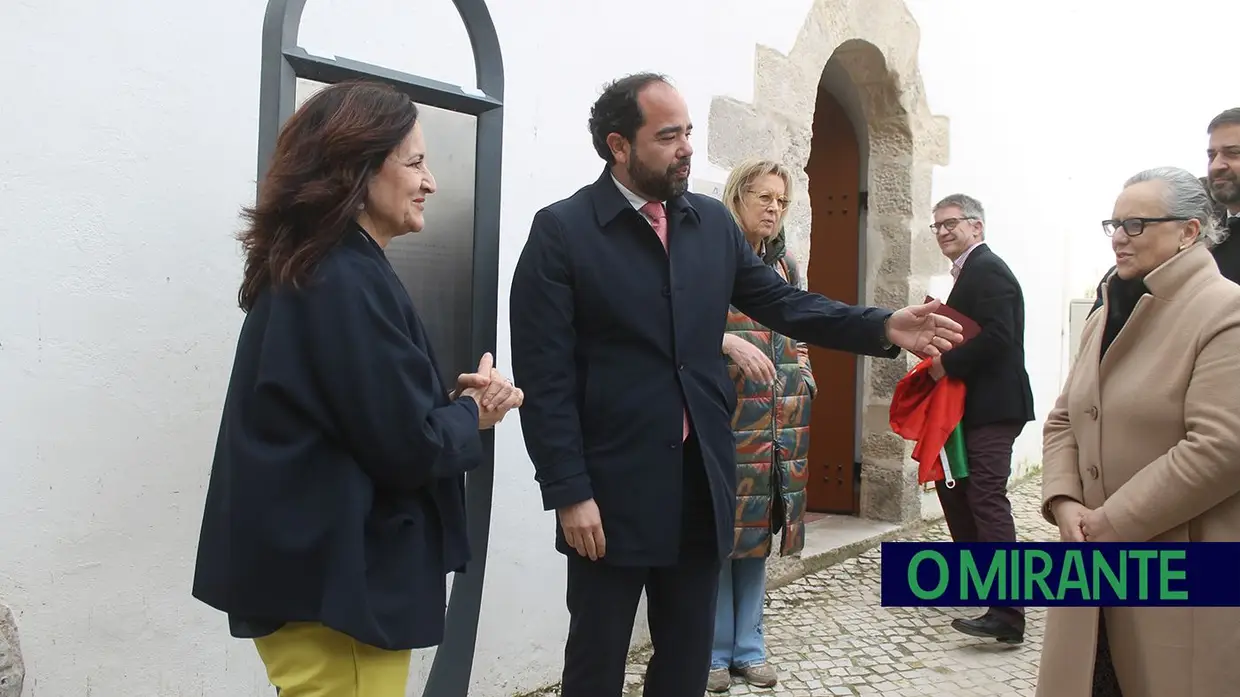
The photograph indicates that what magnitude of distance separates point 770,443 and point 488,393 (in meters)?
1.63

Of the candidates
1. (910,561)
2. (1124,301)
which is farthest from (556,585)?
(1124,301)

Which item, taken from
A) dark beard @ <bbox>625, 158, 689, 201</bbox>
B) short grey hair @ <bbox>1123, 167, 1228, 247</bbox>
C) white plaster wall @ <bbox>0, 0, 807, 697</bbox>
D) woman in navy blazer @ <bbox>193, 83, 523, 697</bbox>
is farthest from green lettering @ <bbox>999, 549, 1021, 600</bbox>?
white plaster wall @ <bbox>0, 0, 807, 697</bbox>

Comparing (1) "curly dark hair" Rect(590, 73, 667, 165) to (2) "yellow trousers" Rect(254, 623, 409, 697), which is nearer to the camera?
(2) "yellow trousers" Rect(254, 623, 409, 697)

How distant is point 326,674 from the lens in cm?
143

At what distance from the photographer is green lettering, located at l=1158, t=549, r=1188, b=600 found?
1.96 m

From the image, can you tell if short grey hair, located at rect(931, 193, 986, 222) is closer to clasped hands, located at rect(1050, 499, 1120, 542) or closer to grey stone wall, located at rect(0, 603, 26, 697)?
clasped hands, located at rect(1050, 499, 1120, 542)

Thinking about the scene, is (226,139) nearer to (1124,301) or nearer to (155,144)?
(155,144)

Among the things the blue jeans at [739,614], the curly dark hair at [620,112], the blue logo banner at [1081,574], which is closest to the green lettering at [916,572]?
the blue logo banner at [1081,574]

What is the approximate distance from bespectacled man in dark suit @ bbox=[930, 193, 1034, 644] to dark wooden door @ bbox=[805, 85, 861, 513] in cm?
174

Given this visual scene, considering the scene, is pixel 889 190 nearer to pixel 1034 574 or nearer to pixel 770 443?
pixel 770 443

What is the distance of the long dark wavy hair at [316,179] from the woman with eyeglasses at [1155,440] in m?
1.66

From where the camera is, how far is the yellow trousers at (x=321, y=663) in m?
1.43

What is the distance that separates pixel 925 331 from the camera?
6.99 feet

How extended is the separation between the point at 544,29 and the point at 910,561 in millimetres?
1994
